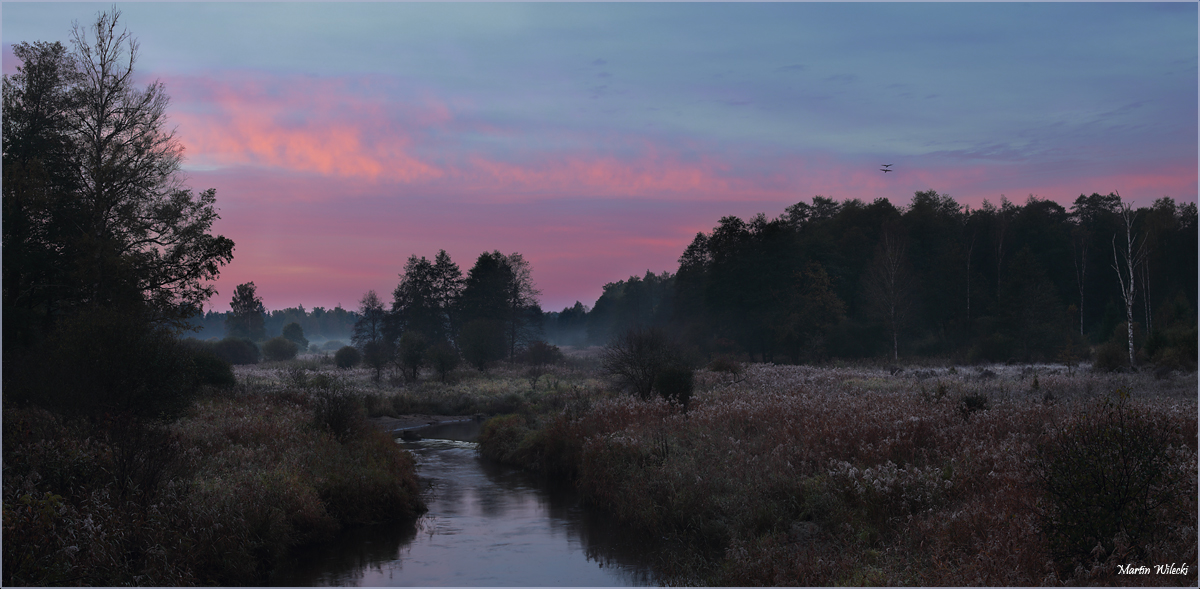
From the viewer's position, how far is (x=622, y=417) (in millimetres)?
22266

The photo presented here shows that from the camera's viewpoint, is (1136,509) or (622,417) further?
(622,417)

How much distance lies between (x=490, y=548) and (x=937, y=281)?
59.8 m

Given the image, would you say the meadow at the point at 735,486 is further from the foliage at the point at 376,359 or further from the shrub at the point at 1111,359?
the foliage at the point at 376,359

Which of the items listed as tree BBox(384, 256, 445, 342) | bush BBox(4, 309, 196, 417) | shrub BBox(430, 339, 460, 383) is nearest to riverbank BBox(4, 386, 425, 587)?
bush BBox(4, 309, 196, 417)

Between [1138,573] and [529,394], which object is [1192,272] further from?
[1138,573]

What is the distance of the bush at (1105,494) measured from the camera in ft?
25.4

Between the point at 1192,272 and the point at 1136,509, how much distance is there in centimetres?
6467

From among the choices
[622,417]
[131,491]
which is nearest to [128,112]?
[131,491]

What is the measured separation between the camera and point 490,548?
1452cm

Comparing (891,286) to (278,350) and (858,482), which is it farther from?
(278,350)

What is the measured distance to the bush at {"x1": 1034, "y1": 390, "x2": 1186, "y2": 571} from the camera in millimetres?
7750

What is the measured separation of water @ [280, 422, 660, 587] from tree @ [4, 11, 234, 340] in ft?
38.5

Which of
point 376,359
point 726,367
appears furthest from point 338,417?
point 376,359

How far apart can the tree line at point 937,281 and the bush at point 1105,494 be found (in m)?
45.7
